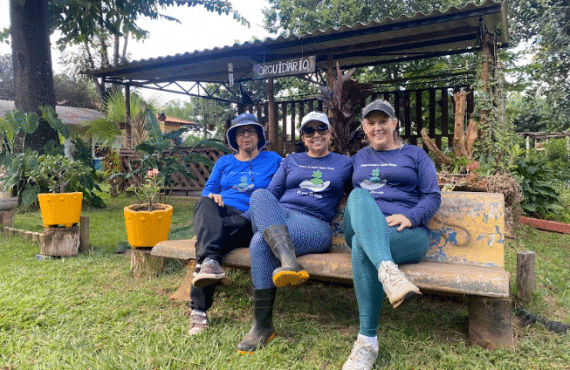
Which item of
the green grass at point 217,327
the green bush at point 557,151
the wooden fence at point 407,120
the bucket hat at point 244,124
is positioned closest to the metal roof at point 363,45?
the wooden fence at point 407,120

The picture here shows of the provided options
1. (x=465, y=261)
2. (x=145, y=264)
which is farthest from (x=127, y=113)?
(x=465, y=261)

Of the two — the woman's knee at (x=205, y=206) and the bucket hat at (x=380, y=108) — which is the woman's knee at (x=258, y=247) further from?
the bucket hat at (x=380, y=108)

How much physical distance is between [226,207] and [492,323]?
6.01 ft

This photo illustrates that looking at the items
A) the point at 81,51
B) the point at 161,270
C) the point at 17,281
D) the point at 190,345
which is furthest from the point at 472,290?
the point at 81,51

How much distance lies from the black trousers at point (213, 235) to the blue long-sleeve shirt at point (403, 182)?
84 cm

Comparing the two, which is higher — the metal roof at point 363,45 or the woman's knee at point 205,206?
the metal roof at point 363,45

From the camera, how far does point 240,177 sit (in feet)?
10.4

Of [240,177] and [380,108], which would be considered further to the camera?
[240,177]

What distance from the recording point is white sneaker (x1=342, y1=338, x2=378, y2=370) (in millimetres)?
2035

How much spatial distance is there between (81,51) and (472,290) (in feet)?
81.7

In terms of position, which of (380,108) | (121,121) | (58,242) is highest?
(121,121)

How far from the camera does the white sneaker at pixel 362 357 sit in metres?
2.04

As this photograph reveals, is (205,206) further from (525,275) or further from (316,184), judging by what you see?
(525,275)

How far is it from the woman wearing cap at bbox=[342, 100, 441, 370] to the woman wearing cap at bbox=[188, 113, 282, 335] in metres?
0.76
